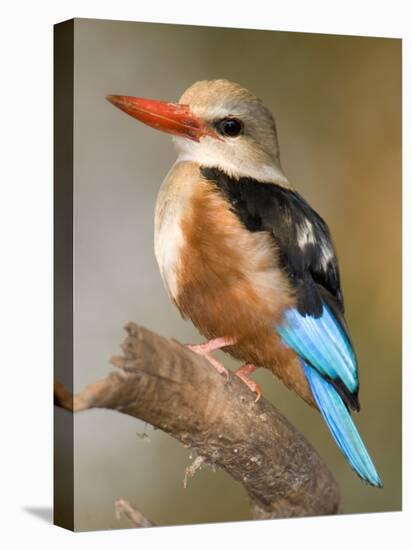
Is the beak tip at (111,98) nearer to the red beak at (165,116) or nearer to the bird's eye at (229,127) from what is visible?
the red beak at (165,116)

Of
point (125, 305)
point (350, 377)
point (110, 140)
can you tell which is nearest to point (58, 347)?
point (125, 305)

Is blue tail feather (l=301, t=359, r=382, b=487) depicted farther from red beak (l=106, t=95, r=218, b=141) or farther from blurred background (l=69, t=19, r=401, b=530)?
red beak (l=106, t=95, r=218, b=141)

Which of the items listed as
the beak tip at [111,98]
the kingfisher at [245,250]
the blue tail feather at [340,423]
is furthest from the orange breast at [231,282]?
the beak tip at [111,98]

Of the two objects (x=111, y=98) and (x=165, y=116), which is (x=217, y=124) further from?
(x=111, y=98)

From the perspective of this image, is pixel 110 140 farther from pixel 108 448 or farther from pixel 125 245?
pixel 108 448

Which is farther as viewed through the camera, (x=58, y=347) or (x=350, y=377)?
(x=350, y=377)

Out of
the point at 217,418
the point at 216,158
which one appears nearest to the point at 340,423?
the point at 217,418

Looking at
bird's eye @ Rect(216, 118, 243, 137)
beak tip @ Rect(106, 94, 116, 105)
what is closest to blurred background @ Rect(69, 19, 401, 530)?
beak tip @ Rect(106, 94, 116, 105)
